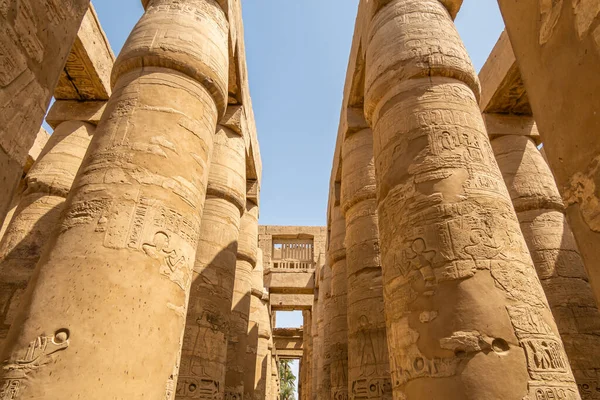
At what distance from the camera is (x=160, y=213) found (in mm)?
3520

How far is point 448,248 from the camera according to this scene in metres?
3.30

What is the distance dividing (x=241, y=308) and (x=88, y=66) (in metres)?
5.91

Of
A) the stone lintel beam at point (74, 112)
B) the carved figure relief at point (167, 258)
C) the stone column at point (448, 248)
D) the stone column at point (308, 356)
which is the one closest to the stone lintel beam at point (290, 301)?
the stone column at point (308, 356)

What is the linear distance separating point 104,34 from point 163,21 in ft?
14.8

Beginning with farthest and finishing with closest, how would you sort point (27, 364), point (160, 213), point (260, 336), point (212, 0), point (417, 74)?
point (260, 336)
point (212, 0)
point (417, 74)
point (160, 213)
point (27, 364)

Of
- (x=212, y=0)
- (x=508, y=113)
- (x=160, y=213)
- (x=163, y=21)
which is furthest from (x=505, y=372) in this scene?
(x=508, y=113)

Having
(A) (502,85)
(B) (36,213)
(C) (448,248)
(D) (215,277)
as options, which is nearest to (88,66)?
(B) (36,213)

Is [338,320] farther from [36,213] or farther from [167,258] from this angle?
[36,213]

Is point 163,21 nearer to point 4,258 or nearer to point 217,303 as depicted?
point 217,303

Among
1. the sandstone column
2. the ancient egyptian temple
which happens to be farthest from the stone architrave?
the sandstone column

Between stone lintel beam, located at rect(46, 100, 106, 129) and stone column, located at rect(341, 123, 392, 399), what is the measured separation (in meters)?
5.25

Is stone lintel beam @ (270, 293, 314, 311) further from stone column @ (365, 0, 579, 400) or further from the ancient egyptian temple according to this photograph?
stone column @ (365, 0, 579, 400)

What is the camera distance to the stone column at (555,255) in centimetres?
578

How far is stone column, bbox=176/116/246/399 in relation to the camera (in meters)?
5.52
